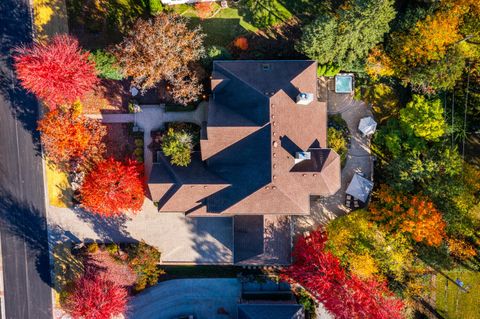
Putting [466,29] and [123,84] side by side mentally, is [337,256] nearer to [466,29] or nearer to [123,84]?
[466,29]

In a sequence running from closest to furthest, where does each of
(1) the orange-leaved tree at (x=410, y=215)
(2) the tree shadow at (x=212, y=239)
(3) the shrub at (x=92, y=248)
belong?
(1) the orange-leaved tree at (x=410, y=215), (3) the shrub at (x=92, y=248), (2) the tree shadow at (x=212, y=239)

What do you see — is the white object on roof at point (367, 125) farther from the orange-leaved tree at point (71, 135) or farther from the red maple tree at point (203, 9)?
the orange-leaved tree at point (71, 135)

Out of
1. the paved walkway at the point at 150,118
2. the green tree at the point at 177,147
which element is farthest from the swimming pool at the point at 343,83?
the green tree at the point at 177,147

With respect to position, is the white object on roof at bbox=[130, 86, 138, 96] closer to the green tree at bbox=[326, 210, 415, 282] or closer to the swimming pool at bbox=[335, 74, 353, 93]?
the swimming pool at bbox=[335, 74, 353, 93]

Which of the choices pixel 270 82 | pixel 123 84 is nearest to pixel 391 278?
pixel 270 82

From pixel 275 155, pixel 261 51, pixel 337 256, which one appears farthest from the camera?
pixel 261 51

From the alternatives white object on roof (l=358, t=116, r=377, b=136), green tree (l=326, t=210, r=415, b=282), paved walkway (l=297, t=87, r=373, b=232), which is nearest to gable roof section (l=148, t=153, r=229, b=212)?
paved walkway (l=297, t=87, r=373, b=232)

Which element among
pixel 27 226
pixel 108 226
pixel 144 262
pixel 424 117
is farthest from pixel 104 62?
pixel 424 117

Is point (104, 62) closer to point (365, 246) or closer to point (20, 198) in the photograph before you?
point (20, 198)
